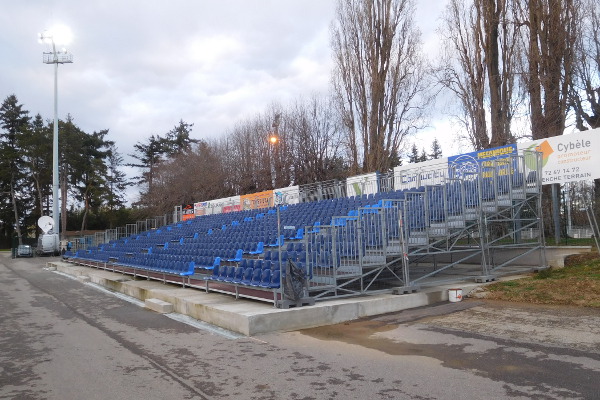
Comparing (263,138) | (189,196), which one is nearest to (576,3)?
(263,138)

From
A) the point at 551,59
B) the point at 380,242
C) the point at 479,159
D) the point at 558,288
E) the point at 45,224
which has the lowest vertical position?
the point at 558,288

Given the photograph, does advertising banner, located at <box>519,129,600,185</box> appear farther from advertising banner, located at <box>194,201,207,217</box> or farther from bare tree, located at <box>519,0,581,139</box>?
advertising banner, located at <box>194,201,207,217</box>

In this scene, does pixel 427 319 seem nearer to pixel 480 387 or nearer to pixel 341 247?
pixel 341 247

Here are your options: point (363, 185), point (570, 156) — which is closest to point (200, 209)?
point (363, 185)

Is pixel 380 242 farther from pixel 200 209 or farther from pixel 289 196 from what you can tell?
pixel 200 209

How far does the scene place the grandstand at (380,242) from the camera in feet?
33.1

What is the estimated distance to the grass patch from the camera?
9625 millimetres

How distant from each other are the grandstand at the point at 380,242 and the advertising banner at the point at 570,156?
1.64 ft

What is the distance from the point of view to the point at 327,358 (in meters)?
6.56

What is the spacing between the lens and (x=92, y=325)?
9.66 meters

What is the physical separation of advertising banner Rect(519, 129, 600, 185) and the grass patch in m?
2.49

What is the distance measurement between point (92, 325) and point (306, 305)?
4.63 m

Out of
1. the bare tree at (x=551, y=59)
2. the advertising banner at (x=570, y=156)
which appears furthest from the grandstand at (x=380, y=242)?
the bare tree at (x=551, y=59)

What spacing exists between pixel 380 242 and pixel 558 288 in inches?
163
